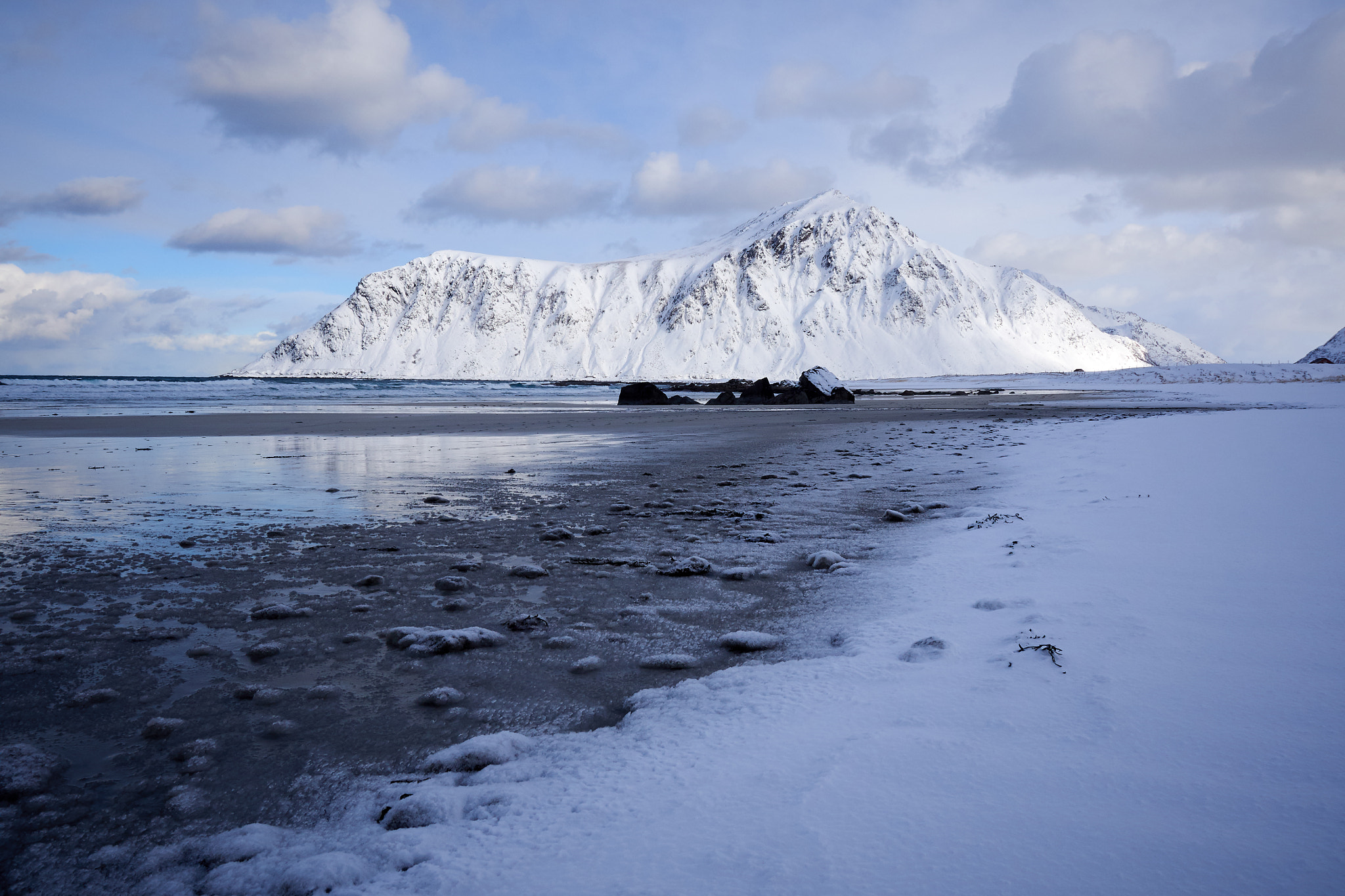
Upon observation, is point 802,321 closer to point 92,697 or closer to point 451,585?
point 451,585

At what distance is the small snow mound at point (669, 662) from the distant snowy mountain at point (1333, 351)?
13235 cm

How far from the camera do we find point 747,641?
285 centimetres

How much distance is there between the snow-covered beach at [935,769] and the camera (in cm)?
139

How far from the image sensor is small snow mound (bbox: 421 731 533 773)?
1.98m

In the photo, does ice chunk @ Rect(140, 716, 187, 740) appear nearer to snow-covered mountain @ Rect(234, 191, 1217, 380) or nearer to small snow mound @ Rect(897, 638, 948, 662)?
small snow mound @ Rect(897, 638, 948, 662)

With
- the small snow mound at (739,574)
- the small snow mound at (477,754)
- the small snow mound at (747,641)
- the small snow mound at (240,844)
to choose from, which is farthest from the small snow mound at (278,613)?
the small snow mound at (739,574)

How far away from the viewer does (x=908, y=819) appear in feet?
5.00

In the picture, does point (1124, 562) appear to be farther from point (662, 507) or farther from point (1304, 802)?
point (662, 507)

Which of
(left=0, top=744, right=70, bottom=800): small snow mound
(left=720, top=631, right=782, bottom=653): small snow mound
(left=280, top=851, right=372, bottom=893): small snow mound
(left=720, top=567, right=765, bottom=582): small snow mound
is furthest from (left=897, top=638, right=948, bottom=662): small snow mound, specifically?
(left=0, top=744, right=70, bottom=800): small snow mound

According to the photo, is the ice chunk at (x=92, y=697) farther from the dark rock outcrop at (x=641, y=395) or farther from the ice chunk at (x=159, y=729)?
the dark rock outcrop at (x=641, y=395)

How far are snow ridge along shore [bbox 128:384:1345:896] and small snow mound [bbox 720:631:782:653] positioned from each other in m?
0.27

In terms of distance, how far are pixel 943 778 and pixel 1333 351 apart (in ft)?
490

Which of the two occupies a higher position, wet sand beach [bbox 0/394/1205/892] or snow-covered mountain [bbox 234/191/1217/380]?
snow-covered mountain [bbox 234/191/1217/380]

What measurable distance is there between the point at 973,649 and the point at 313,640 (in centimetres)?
265
